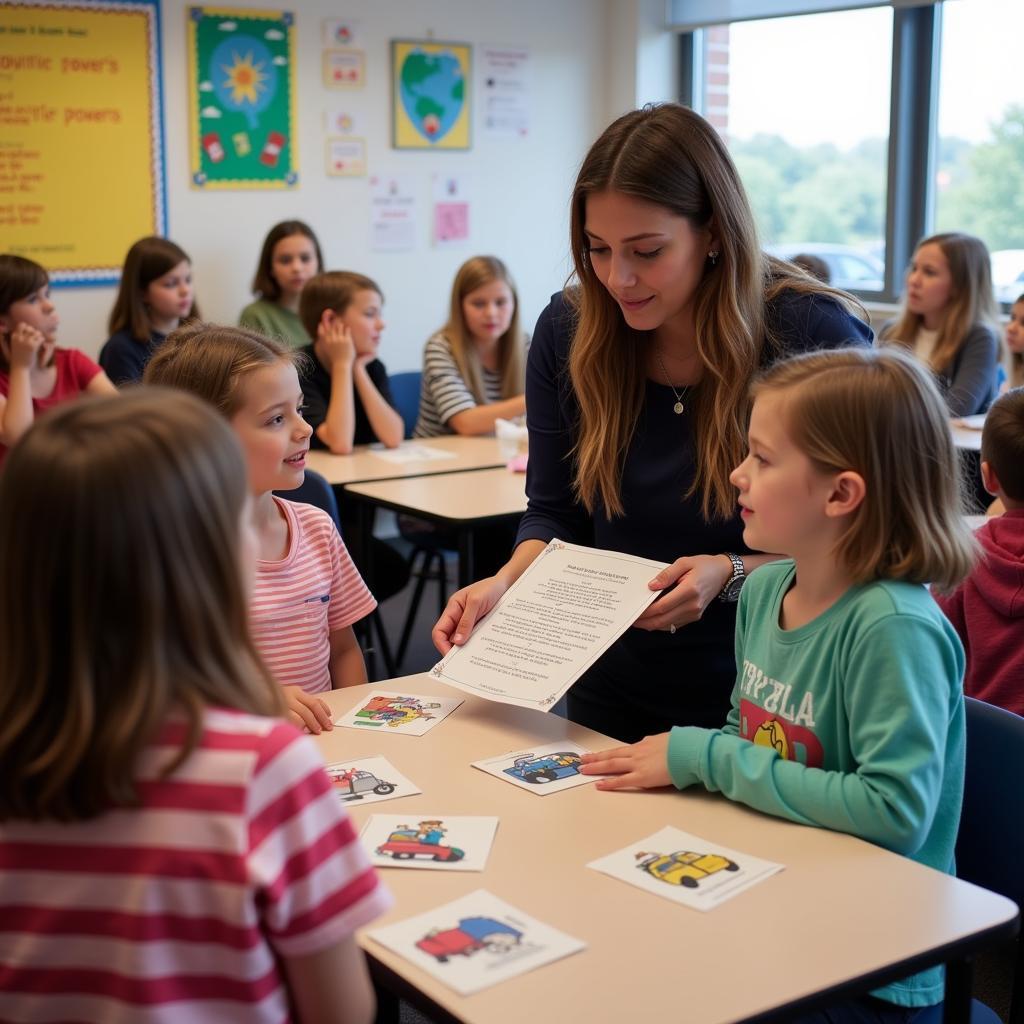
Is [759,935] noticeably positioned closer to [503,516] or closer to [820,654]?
[820,654]

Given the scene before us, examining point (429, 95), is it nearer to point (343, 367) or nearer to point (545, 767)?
point (343, 367)

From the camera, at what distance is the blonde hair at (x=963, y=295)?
4922 mm

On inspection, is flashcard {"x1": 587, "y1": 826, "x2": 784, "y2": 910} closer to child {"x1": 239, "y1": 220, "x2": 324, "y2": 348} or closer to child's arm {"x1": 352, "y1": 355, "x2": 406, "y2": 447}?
child's arm {"x1": 352, "y1": 355, "x2": 406, "y2": 447}

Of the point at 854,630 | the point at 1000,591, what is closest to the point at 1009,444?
the point at 1000,591

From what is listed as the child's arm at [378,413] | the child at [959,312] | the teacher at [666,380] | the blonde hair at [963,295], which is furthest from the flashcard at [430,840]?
the blonde hair at [963,295]

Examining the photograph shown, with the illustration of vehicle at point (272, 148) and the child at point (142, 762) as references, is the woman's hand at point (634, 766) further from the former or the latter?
the illustration of vehicle at point (272, 148)

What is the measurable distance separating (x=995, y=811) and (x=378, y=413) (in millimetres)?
2929

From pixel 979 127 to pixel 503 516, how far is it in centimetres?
332

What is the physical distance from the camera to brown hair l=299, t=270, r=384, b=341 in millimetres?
4344

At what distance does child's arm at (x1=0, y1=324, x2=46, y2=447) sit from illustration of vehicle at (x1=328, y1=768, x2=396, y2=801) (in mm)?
2580

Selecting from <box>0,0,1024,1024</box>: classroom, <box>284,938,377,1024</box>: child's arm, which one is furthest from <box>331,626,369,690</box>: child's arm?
<box>284,938,377,1024</box>: child's arm

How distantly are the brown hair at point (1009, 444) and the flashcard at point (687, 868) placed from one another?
1.23 metres

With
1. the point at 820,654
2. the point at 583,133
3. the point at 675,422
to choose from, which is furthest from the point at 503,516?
the point at 583,133

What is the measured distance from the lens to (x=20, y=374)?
3.95 meters
